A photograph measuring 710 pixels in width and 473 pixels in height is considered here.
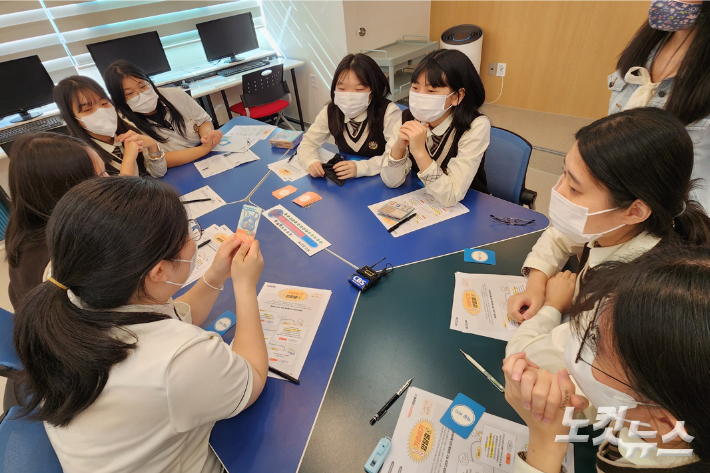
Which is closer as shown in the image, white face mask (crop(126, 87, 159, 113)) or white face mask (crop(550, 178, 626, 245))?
white face mask (crop(550, 178, 626, 245))

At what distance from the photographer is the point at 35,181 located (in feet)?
3.87

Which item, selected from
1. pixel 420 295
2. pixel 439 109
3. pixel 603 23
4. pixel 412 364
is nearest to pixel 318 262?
pixel 420 295

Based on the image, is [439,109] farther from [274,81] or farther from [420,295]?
[274,81]

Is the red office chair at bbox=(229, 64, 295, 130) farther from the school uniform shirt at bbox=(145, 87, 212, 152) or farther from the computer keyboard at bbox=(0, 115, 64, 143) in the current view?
the computer keyboard at bbox=(0, 115, 64, 143)

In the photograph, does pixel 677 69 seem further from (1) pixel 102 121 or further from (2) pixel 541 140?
(1) pixel 102 121

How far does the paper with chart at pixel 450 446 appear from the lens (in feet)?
2.45

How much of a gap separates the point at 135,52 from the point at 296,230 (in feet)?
11.0

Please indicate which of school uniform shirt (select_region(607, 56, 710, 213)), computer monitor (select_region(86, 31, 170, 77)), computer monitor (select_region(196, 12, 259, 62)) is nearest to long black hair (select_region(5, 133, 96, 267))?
school uniform shirt (select_region(607, 56, 710, 213))

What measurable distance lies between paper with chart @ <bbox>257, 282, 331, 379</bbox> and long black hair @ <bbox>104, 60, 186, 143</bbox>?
5.48 feet

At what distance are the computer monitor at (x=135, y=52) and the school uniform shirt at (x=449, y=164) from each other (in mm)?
3196

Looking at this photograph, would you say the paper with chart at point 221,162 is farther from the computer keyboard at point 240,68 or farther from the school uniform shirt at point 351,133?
the computer keyboard at point 240,68

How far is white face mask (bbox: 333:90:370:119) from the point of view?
6.05 feet

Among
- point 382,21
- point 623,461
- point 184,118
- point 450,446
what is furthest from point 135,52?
point 623,461

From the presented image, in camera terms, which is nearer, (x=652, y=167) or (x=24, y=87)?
(x=652, y=167)
